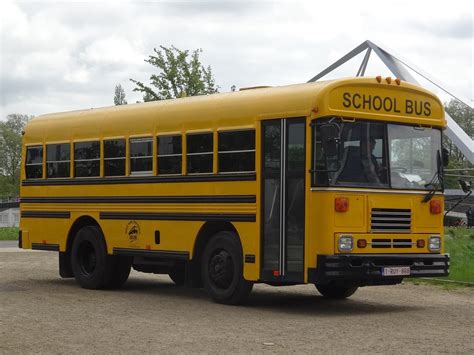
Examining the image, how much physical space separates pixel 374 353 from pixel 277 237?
4203 millimetres

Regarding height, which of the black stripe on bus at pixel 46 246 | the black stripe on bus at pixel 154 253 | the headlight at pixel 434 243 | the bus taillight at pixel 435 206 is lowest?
the black stripe on bus at pixel 154 253

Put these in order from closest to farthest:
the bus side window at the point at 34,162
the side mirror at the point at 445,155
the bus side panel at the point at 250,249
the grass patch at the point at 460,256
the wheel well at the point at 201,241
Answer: the bus side panel at the point at 250,249 < the side mirror at the point at 445,155 < the wheel well at the point at 201,241 < the bus side window at the point at 34,162 < the grass patch at the point at 460,256

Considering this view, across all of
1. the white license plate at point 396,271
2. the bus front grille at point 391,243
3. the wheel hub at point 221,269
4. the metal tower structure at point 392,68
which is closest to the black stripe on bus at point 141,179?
the wheel hub at point 221,269

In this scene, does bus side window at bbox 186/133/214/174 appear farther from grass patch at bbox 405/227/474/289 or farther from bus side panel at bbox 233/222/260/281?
grass patch at bbox 405/227/474/289

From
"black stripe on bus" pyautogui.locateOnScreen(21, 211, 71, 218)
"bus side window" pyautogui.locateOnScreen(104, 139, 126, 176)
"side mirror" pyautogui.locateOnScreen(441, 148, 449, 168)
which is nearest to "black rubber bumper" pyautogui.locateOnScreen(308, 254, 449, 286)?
"side mirror" pyautogui.locateOnScreen(441, 148, 449, 168)

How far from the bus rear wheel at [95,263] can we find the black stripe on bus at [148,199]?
514mm

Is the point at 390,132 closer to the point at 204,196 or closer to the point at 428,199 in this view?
the point at 428,199

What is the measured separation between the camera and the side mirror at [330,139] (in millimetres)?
13781

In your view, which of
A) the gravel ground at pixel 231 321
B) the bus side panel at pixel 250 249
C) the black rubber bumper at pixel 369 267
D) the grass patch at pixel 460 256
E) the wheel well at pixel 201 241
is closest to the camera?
the gravel ground at pixel 231 321

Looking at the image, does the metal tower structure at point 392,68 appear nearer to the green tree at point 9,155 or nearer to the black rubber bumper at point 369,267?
the black rubber bumper at point 369,267

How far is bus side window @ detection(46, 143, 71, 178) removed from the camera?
61.6ft

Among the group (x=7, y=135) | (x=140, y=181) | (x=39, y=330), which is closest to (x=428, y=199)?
(x=140, y=181)

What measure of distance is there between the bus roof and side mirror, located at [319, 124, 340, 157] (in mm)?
223

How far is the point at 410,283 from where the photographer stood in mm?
19719
